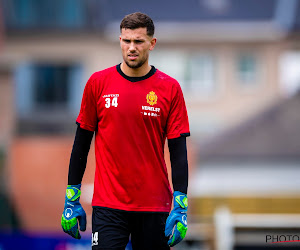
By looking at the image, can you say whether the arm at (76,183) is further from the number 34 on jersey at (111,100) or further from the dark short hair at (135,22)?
the dark short hair at (135,22)

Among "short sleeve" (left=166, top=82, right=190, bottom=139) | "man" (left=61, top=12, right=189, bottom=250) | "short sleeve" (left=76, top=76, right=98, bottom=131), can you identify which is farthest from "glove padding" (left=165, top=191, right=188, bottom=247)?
"short sleeve" (left=76, top=76, right=98, bottom=131)

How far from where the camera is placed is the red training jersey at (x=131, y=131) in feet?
14.1

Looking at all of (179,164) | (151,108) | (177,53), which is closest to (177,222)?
(179,164)

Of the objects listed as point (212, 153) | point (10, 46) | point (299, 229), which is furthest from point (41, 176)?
point (10, 46)

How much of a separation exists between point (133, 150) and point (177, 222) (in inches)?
23.1

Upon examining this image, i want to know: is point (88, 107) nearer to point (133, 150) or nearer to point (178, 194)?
point (133, 150)

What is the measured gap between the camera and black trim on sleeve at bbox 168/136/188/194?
14.4 ft

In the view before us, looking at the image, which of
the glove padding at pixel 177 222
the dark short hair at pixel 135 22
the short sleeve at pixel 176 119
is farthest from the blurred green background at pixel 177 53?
the dark short hair at pixel 135 22

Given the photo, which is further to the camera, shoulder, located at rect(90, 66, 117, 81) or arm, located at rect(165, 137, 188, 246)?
shoulder, located at rect(90, 66, 117, 81)

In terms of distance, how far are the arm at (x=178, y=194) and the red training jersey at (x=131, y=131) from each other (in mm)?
75

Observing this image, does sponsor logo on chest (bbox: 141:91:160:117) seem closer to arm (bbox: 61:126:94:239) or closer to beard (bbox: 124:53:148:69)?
beard (bbox: 124:53:148:69)

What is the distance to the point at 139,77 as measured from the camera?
4.38 m

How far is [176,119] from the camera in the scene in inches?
174

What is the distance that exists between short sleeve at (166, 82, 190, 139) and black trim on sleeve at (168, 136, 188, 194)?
1.7 inches
